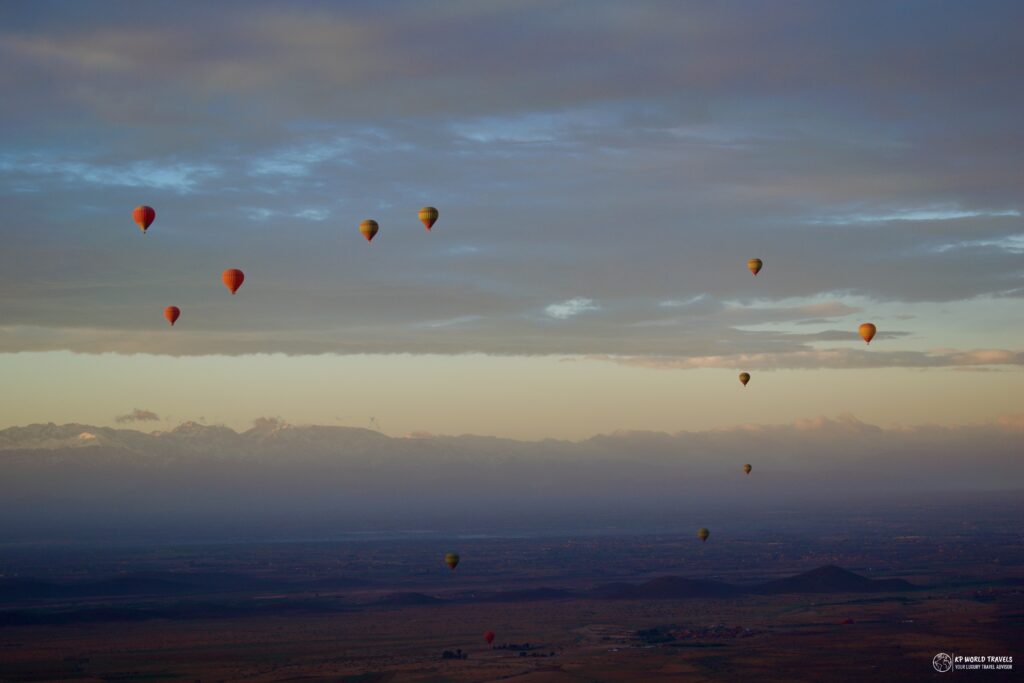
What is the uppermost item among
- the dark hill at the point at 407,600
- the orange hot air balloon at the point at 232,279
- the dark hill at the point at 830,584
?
the orange hot air balloon at the point at 232,279

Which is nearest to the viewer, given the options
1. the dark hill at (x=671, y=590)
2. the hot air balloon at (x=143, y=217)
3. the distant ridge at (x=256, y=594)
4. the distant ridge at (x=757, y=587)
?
the hot air balloon at (x=143, y=217)

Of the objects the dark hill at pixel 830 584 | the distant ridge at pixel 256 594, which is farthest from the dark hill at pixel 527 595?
the dark hill at pixel 830 584

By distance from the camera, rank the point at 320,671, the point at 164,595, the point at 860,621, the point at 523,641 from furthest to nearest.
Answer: the point at 164,595
the point at 860,621
the point at 523,641
the point at 320,671

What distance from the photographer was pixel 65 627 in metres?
111

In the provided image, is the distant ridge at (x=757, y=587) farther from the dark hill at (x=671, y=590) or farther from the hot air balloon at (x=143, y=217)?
the hot air balloon at (x=143, y=217)

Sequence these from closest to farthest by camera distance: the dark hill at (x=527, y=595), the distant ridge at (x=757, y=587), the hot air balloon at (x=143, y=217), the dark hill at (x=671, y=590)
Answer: the hot air balloon at (x=143, y=217) < the dark hill at (x=671, y=590) < the distant ridge at (x=757, y=587) < the dark hill at (x=527, y=595)

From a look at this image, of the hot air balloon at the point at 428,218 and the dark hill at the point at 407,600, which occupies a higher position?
the hot air balloon at the point at 428,218

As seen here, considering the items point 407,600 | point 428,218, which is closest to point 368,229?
point 428,218

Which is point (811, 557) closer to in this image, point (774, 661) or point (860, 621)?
point (860, 621)

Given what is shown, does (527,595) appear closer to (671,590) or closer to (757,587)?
(671,590)

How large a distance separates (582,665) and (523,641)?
48.6ft

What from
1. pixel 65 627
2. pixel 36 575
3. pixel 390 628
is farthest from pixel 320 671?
pixel 36 575

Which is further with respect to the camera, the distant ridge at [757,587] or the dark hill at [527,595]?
the dark hill at [527,595]

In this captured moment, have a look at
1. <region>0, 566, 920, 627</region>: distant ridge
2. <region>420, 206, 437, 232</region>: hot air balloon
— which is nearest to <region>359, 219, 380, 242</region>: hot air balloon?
<region>420, 206, 437, 232</region>: hot air balloon
